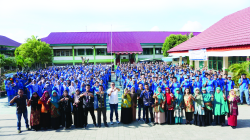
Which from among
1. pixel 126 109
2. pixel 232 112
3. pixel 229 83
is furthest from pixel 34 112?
pixel 229 83

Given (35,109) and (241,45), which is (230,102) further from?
(35,109)

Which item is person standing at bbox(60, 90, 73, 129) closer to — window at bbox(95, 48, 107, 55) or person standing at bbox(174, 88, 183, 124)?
person standing at bbox(174, 88, 183, 124)

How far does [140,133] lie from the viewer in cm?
566

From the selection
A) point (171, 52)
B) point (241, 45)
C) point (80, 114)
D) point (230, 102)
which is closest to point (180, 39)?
point (171, 52)

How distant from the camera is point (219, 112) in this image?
6043 millimetres

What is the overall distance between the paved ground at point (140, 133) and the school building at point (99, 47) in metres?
21.6

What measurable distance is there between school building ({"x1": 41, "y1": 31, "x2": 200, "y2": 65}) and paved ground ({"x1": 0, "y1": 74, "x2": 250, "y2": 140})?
70.8ft

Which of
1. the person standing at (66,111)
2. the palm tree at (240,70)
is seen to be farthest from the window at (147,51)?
the person standing at (66,111)

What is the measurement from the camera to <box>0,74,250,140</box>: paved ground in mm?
5348

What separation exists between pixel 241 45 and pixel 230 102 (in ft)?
14.4

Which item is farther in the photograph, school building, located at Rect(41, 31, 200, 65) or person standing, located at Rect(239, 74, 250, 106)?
school building, located at Rect(41, 31, 200, 65)

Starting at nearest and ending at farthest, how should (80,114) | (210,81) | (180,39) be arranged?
(80,114)
(210,81)
(180,39)

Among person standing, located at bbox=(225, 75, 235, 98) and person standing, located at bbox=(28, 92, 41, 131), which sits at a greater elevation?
person standing, located at bbox=(225, 75, 235, 98)

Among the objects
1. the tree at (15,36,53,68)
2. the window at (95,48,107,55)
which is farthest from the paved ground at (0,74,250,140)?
the window at (95,48,107,55)
